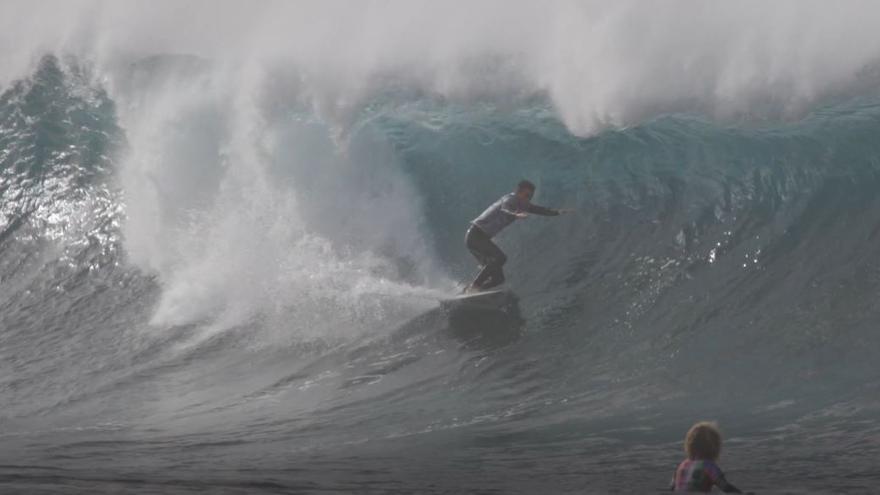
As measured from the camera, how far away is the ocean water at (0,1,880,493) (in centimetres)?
858

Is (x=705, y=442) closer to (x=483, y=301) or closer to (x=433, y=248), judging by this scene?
(x=483, y=301)

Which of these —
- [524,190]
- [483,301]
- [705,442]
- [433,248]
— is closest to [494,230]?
[524,190]

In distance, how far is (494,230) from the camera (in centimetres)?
1312

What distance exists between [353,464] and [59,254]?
8.90 meters

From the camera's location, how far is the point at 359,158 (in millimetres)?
16734

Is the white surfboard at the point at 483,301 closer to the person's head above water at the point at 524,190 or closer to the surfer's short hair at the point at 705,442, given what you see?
the person's head above water at the point at 524,190

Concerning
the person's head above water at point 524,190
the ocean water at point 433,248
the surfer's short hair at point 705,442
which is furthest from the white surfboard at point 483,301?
the surfer's short hair at point 705,442

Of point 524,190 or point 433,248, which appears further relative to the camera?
point 433,248

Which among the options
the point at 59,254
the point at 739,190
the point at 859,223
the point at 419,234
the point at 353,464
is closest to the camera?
the point at 353,464

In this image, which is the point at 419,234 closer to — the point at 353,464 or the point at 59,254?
the point at 59,254

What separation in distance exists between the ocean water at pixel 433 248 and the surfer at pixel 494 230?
37 cm

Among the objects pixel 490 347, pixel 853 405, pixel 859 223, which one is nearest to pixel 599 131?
pixel 859 223

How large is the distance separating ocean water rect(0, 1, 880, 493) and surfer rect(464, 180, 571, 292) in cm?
37

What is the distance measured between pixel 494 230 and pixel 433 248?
1.45 metres
